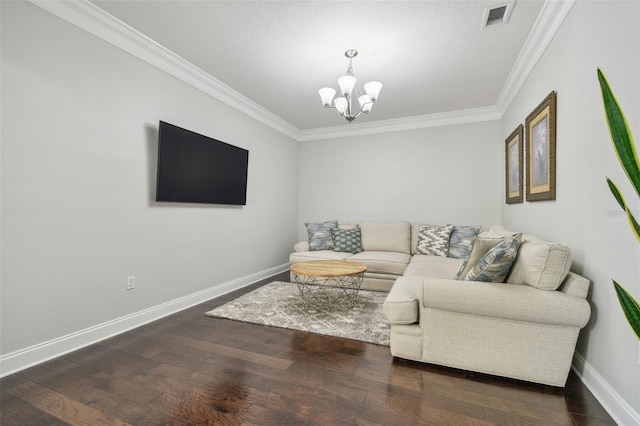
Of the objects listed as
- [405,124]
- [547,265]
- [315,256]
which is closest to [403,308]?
[547,265]

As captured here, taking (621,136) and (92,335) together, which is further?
(92,335)

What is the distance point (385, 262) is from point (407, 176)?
1762 millimetres

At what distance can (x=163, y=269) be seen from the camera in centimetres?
289

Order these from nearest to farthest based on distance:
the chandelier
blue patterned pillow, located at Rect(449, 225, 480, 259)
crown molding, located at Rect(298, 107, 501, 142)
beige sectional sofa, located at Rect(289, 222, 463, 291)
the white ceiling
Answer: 1. the white ceiling
2. the chandelier
3. beige sectional sofa, located at Rect(289, 222, 463, 291)
4. blue patterned pillow, located at Rect(449, 225, 480, 259)
5. crown molding, located at Rect(298, 107, 501, 142)

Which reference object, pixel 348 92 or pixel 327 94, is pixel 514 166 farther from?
pixel 327 94

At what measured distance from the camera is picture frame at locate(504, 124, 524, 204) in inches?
123

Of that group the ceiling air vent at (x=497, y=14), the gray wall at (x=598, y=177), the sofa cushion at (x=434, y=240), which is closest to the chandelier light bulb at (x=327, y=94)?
the ceiling air vent at (x=497, y=14)

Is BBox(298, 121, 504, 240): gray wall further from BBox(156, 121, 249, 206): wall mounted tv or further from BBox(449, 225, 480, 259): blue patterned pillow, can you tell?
BBox(156, 121, 249, 206): wall mounted tv

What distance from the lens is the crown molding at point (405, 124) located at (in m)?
4.34

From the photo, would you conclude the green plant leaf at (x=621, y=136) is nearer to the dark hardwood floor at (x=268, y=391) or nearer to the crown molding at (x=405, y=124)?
the dark hardwood floor at (x=268, y=391)

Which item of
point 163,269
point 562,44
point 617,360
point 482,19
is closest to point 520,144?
point 562,44

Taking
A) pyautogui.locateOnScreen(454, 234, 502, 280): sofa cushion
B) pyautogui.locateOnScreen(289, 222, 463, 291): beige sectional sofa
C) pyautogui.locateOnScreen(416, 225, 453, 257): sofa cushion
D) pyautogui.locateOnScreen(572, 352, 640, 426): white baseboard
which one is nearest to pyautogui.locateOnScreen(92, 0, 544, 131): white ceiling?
pyautogui.locateOnScreen(454, 234, 502, 280): sofa cushion

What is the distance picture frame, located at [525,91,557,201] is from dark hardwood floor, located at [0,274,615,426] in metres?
1.46

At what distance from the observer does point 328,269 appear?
3.04 meters
